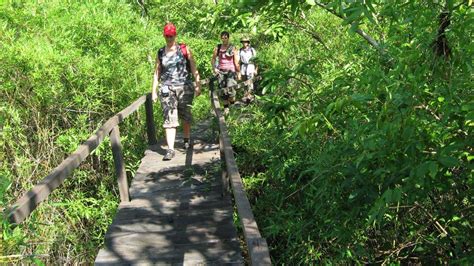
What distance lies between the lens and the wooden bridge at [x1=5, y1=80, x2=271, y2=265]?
3.45 meters

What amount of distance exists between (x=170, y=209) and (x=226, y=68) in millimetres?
5179

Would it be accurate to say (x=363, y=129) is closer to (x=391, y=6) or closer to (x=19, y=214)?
(x=391, y=6)

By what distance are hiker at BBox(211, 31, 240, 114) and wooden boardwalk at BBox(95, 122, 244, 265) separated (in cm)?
346

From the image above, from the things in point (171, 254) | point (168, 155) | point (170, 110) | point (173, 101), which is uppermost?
point (173, 101)

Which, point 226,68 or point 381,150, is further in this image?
point 226,68

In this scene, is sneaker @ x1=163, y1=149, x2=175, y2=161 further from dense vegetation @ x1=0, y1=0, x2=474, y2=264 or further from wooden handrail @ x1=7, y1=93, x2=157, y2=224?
dense vegetation @ x1=0, y1=0, x2=474, y2=264

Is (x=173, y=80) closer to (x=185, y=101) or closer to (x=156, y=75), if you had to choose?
(x=156, y=75)

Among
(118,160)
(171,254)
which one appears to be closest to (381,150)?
(171,254)

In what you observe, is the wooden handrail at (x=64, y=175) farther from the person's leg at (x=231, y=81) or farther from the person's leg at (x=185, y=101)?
the person's leg at (x=231, y=81)

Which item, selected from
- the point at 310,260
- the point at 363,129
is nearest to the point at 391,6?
the point at 363,129

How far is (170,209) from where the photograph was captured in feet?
16.9

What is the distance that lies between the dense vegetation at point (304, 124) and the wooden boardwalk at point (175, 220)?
656 millimetres

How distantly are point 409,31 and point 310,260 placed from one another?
2.81m

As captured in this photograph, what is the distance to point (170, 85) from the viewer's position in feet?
21.4
